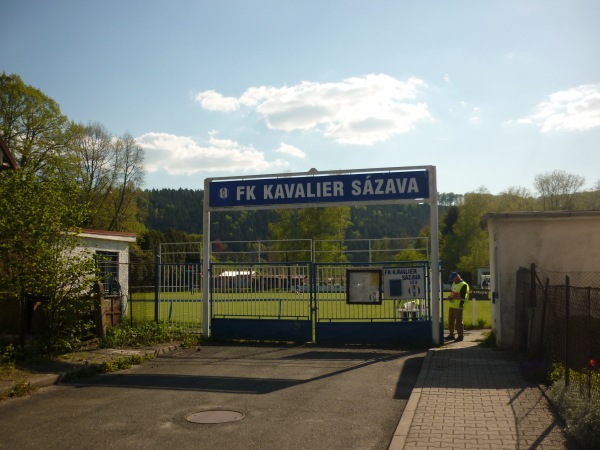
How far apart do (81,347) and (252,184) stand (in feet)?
20.6

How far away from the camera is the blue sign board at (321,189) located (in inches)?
615

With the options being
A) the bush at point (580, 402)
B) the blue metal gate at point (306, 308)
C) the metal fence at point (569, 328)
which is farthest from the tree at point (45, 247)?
the bush at point (580, 402)

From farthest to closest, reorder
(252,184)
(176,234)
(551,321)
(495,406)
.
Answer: (176,234), (252,184), (551,321), (495,406)

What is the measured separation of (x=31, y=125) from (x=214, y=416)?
116ft

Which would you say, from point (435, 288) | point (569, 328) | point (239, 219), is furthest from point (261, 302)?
point (239, 219)

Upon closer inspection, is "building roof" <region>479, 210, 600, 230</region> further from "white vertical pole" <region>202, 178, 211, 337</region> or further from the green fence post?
the green fence post

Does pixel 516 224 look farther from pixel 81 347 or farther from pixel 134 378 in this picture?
pixel 81 347

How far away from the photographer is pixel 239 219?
367 feet

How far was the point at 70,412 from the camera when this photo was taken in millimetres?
8625

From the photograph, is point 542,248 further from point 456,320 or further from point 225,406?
point 225,406

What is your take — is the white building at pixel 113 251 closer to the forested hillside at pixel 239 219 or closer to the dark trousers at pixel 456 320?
the dark trousers at pixel 456 320

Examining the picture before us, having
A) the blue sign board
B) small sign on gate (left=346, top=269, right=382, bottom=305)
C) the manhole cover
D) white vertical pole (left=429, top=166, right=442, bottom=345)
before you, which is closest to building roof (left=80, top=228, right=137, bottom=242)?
the blue sign board

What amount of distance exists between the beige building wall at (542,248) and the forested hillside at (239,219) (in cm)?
9620

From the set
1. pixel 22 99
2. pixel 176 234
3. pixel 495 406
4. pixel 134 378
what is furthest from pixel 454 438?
pixel 176 234
